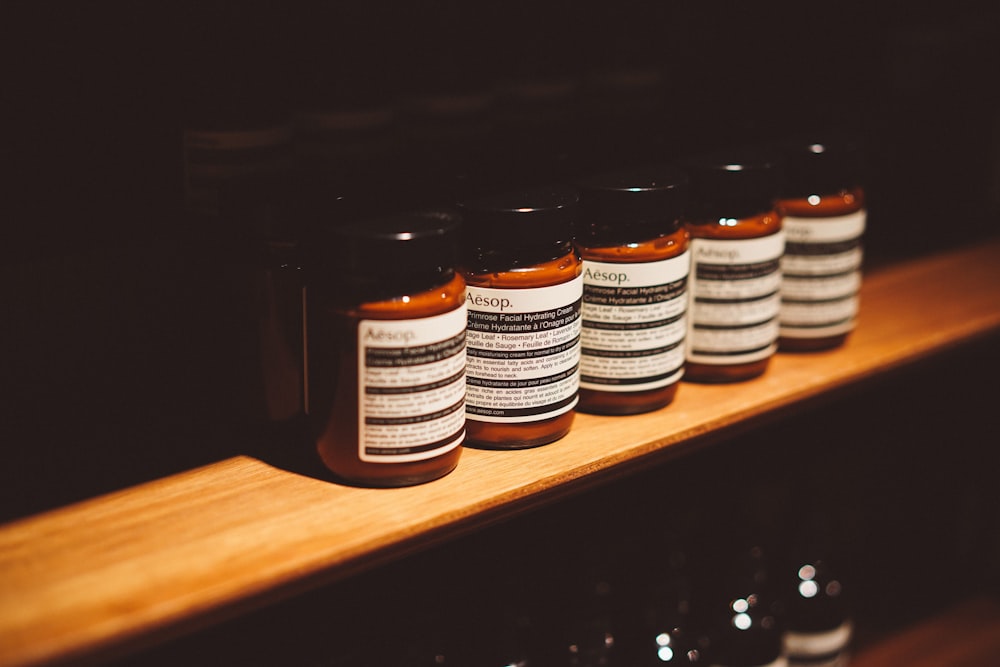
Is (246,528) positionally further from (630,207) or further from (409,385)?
(630,207)

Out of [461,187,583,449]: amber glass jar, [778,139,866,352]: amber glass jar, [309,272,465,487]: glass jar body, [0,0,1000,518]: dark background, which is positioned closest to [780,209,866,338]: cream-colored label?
[778,139,866,352]: amber glass jar

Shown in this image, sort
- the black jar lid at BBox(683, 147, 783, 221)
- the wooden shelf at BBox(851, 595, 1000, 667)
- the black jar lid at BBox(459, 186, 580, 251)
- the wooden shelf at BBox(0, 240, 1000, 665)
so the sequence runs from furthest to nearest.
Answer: the wooden shelf at BBox(851, 595, 1000, 667) < the black jar lid at BBox(683, 147, 783, 221) < the black jar lid at BBox(459, 186, 580, 251) < the wooden shelf at BBox(0, 240, 1000, 665)

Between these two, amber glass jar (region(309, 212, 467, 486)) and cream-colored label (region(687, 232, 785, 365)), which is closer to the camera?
amber glass jar (region(309, 212, 467, 486))

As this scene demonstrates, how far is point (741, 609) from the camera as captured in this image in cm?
107

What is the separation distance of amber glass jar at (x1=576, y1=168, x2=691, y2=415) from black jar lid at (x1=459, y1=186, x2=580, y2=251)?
5 cm

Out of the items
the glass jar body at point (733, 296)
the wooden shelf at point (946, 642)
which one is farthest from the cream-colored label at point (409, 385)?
the wooden shelf at point (946, 642)

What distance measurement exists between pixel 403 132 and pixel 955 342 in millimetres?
550

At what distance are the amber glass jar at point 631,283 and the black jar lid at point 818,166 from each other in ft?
0.49

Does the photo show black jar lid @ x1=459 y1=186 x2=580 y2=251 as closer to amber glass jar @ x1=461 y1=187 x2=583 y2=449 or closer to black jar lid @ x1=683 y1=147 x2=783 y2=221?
amber glass jar @ x1=461 y1=187 x2=583 y2=449

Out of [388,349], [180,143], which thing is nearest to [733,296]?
[388,349]

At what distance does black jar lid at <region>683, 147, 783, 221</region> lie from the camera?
2.66 ft

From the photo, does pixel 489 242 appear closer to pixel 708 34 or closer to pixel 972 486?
pixel 708 34

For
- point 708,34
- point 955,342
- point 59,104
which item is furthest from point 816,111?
point 59,104

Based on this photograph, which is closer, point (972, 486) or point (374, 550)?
point (374, 550)
